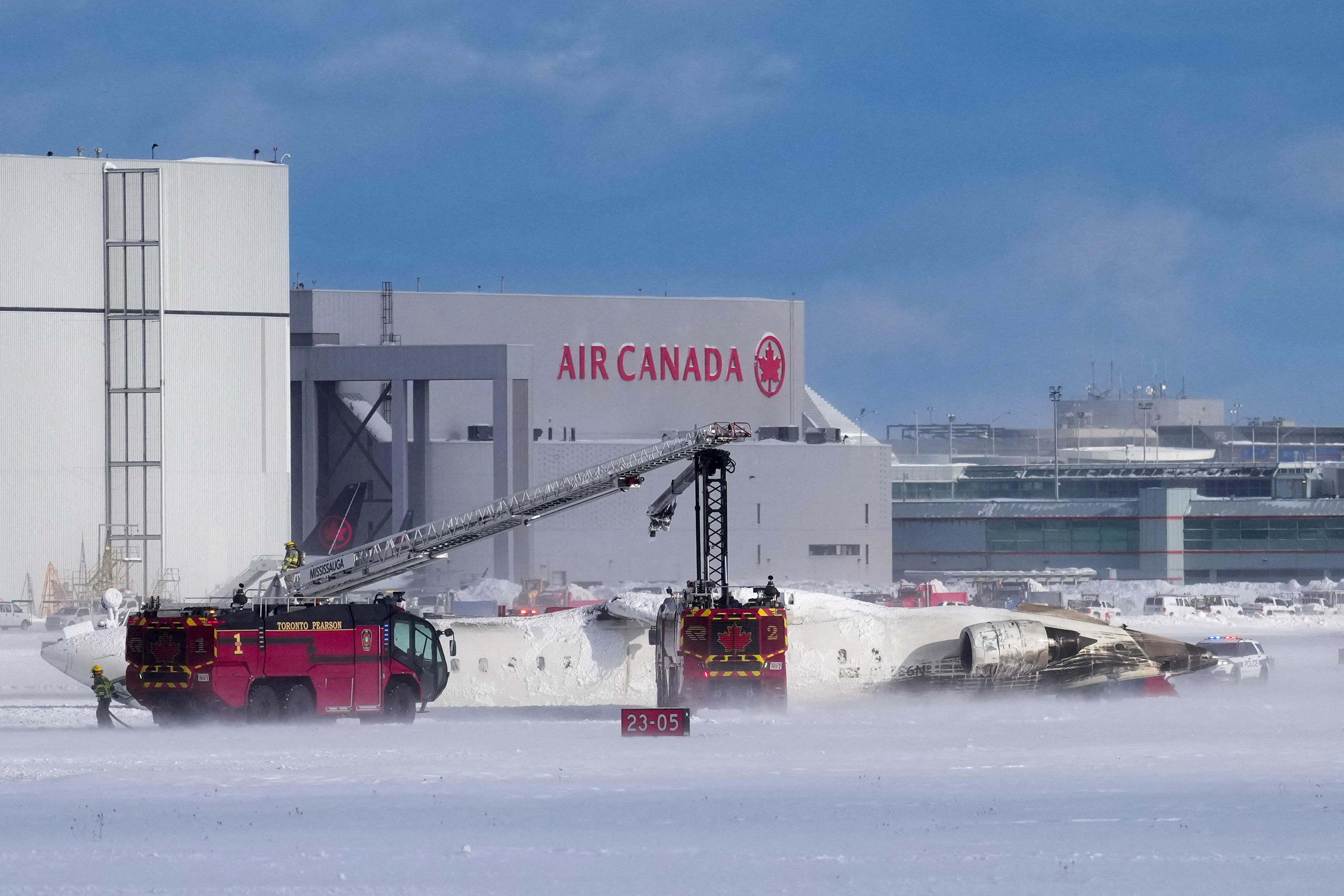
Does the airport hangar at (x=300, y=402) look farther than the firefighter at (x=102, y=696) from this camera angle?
Yes

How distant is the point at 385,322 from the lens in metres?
103

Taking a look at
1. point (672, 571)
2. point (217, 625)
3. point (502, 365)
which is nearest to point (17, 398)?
point (502, 365)

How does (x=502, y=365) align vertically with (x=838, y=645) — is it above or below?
above

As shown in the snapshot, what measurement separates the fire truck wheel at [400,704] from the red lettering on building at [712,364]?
74.7m

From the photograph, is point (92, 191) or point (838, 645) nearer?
point (838, 645)

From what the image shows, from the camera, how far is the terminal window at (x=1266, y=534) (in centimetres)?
11038

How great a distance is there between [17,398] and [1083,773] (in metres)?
64.3

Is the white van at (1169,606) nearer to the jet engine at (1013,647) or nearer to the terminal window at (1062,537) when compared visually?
the terminal window at (1062,537)

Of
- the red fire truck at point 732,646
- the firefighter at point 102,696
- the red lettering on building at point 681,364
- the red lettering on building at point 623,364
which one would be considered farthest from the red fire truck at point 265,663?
Answer: the red lettering on building at point 623,364

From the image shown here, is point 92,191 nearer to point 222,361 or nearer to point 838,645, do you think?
point 222,361

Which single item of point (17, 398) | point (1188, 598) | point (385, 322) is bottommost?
point (1188, 598)

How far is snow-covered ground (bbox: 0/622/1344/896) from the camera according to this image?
16875mm

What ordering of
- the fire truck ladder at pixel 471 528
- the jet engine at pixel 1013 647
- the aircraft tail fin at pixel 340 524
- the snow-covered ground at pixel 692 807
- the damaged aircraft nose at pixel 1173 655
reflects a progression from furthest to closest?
1. the aircraft tail fin at pixel 340 524
2. the fire truck ladder at pixel 471 528
3. the damaged aircraft nose at pixel 1173 655
4. the jet engine at pixel 1013 647
5. the snow-covered ground at pixel 692 807

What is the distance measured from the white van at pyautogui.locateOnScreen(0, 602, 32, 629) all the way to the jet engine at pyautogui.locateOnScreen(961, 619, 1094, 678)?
48.7 meters
